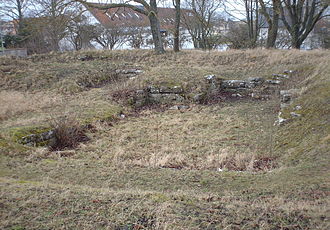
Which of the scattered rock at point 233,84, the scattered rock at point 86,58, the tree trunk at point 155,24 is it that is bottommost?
the scattered rock at point 233,84

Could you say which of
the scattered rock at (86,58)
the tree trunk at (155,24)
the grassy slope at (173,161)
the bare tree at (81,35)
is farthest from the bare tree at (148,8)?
the bare tree at (81,35)

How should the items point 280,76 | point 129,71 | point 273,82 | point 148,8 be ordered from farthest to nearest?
1. point 148,8
2. point 129,71
3. point 280,76
4. point 273,82

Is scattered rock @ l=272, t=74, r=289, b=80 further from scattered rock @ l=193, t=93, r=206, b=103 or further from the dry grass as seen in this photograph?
scattered rock @ l=193, t=93, r=206, b=103

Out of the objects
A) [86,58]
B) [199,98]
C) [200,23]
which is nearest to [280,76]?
[199,98]

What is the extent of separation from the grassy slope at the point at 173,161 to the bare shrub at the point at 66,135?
43 centimetres

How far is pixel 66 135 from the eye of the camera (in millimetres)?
7488

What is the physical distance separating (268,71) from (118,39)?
19.1 meters

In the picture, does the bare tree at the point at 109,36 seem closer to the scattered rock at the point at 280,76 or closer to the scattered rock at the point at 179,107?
the scattered rock at the point at 179,107

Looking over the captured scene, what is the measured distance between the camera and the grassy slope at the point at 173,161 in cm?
298

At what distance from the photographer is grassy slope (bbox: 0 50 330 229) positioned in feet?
9.79

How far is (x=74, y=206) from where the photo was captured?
318 cm

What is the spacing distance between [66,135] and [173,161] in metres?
3.17

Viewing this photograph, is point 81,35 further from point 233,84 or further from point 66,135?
point 66,135

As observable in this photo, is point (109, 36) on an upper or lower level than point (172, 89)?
upper
